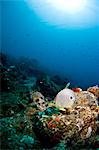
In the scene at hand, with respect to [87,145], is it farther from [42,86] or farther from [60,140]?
[42,86]

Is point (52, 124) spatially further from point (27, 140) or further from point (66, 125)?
point (27, 140)

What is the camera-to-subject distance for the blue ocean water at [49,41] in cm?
4962

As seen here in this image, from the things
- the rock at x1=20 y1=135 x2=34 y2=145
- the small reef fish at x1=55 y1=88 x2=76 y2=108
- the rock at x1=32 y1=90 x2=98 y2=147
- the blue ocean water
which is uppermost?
the blue ocean water

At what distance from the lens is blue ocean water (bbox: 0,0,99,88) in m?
49.6

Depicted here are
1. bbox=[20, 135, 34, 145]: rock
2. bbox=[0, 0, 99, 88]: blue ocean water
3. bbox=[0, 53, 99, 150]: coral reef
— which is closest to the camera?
bbox=[20, 135, 34, 145]: rock

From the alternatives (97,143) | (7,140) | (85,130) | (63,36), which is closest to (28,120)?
(7,140)

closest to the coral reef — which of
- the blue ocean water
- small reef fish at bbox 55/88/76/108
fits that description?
small reef fish at bbox 55/88/76/108

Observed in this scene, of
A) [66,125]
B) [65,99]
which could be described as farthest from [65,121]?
[65,99]

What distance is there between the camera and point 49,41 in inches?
3287

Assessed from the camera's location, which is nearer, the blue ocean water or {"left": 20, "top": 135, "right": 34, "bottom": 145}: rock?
{"left": 20, "top": 135, "right": 34, "bottom": 145}: rock

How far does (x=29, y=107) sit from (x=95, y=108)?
2136 mm

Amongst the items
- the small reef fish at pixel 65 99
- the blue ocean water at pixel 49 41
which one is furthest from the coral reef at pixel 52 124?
the blue ocean water at pixel 49 41

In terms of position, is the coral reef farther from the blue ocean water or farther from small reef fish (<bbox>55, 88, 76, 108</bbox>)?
the blue ocean water

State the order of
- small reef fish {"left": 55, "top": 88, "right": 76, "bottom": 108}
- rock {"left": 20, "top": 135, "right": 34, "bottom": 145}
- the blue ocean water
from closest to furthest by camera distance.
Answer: rock {"left": 20, "top": 135, "right": 34, "bottom": 145} < small reef fish {"left": 55, "top": 88, "right": 76, "bottom": 108} < the blue ocean water
